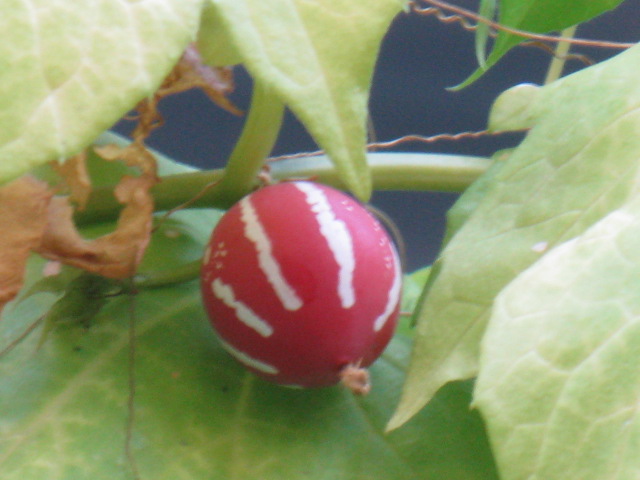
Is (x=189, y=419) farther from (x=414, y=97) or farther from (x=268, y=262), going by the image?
(x=414, y=97)

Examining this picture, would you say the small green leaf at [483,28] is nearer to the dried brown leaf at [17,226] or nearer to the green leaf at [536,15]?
the green leaf at [536,15]

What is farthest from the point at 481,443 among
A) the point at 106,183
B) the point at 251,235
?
the point at 106,183

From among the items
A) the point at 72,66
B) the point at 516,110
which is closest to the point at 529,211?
the point at 516,110

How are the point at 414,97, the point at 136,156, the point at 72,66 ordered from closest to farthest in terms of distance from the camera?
1. the point at 72,66
2. the point at 136,156
3. the point at 414,97

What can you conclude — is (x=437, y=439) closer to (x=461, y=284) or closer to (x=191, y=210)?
(x=461, y=284)

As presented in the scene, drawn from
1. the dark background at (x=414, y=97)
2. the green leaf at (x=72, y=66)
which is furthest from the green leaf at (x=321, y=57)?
the dark background at (x=414, y=97)

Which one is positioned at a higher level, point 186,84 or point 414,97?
point 186,84
